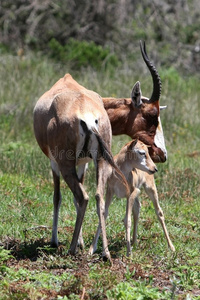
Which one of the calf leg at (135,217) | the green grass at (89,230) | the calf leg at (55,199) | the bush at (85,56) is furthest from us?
the bush at (85,56)

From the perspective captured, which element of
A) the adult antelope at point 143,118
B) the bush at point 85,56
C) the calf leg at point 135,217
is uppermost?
the bush at point 85,56

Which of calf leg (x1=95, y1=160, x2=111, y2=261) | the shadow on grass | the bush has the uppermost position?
the bush

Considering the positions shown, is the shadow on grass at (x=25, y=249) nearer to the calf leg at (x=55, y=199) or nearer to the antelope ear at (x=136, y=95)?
the calf leg at (x=55, y=199)

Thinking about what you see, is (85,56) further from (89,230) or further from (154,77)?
(89,230)

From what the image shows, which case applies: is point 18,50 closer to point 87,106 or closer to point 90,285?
point 87,106

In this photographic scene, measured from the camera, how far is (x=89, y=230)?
6754 mm

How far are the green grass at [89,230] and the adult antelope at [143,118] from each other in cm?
92

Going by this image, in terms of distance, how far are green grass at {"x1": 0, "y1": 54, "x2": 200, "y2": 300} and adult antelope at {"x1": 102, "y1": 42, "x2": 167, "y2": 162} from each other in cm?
92

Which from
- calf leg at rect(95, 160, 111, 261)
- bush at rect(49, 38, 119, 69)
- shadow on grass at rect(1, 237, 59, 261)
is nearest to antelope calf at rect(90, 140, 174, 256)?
calf leg at rect(95, 160, 111, 261)

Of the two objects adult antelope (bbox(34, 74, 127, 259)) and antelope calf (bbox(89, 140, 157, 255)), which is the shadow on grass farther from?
antelope calf (bbox(89, 140, 157, 255))

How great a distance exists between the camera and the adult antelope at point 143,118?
7.52 m

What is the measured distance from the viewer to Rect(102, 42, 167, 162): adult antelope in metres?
7.52

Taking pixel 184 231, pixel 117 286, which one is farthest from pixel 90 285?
pixel 184 231

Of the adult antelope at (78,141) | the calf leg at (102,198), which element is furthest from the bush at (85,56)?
the calf leg at (102,198)
